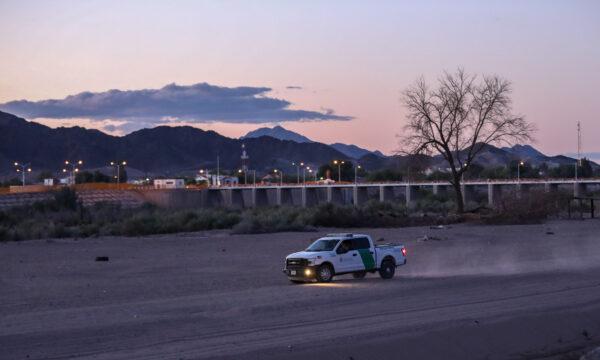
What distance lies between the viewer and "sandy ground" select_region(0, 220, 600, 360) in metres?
17.1

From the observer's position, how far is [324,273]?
27.4m

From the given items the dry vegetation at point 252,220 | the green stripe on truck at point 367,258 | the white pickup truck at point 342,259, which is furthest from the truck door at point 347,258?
the dry vegetation at point 252,220

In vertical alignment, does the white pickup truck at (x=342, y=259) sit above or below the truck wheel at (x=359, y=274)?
above

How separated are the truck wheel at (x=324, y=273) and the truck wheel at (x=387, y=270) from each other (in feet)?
6.71

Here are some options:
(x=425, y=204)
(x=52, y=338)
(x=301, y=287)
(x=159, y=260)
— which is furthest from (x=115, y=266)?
(x=425, y=204)

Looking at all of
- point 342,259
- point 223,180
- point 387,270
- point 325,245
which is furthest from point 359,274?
point 223,180

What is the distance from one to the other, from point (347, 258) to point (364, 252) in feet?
2.11

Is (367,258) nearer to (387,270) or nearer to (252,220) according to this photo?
(387,270)

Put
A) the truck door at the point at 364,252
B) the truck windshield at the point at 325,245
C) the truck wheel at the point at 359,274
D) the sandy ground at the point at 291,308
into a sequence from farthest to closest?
the truck wheel at the point at 359,274 < the truck door at the point at 364,252 < the truck windshield at the point at 325,245 < the sandy ground at the point at 291,308

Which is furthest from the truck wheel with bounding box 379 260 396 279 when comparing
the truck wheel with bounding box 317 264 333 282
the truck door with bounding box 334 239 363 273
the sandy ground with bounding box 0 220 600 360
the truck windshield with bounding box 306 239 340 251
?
the truck wheel with bounding box 317 264 333 282

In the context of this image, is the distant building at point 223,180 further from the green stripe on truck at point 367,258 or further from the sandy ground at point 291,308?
the green stripe on truck at point 367,258

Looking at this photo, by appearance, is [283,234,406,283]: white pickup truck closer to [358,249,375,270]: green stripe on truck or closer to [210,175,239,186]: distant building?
[358,249,375,270]: green stripe on truck

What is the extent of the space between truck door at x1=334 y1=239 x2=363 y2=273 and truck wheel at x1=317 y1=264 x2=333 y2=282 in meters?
0.25

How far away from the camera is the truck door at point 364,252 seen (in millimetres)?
28141
